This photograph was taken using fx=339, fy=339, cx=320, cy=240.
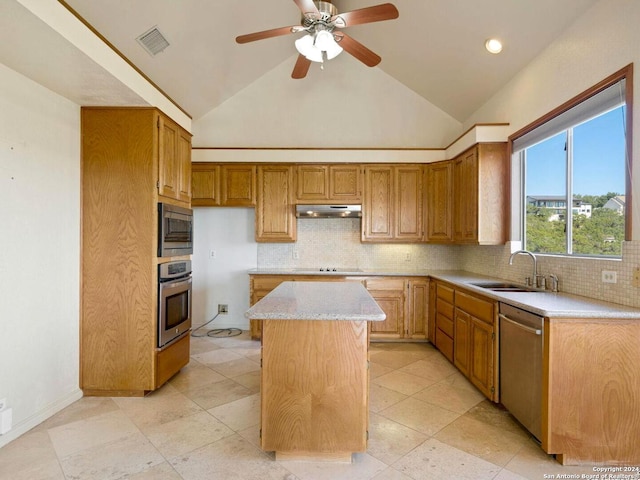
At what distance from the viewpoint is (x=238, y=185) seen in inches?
172

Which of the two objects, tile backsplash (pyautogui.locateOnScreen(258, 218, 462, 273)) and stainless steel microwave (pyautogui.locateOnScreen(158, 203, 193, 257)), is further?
tile backsplash (pyautogui.locateOnScreen(258, 218, 462, 273))

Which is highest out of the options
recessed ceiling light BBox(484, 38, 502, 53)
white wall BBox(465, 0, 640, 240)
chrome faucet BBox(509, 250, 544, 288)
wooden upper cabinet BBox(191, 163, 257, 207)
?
recessed ceiling light BBox(484, 38, 502, 53)

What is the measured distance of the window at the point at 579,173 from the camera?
2.21 m

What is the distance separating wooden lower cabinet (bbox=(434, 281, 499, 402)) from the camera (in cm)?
260

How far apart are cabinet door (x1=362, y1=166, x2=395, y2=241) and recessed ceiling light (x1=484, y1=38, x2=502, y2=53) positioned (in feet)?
5.41

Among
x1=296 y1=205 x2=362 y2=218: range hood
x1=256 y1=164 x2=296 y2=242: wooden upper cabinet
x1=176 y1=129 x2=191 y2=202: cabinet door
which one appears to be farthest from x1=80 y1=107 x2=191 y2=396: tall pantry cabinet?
x1=296 y1=205 x2=362 y2=218: range hood

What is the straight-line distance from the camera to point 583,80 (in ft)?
7.79

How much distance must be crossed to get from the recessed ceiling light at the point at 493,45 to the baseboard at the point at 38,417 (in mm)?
4563

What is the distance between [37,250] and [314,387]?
83.6 inches

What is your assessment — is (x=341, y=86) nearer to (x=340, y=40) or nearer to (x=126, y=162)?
(x=340, y=40)

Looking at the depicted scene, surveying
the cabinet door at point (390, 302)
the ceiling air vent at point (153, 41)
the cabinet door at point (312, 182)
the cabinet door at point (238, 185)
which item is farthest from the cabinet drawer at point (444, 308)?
the ceiling air vent at point (153, 41)

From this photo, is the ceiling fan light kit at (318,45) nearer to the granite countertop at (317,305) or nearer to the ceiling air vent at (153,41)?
the ceiling air vent at (153,41)

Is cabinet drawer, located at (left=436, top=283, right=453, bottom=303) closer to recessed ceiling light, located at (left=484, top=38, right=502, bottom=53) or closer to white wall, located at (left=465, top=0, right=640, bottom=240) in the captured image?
white wall, located at (left=465, top=0, right=640, bottom=240)

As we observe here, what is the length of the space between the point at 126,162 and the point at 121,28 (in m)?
0.94
